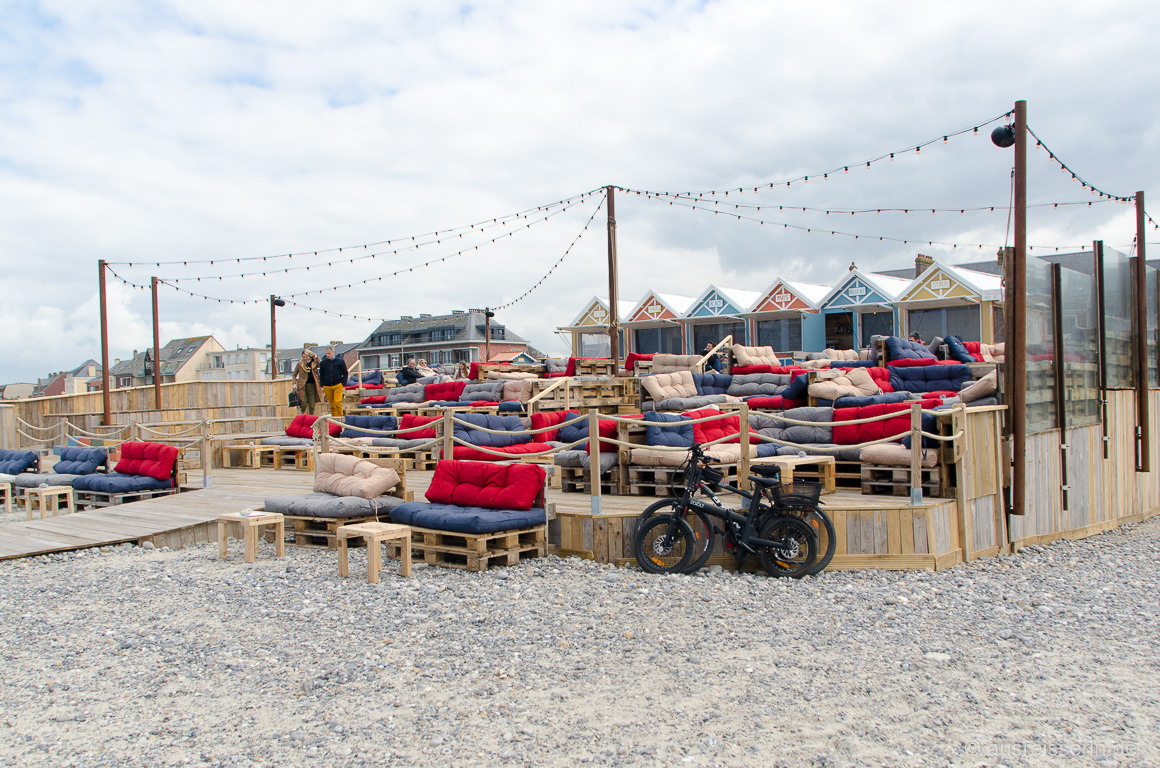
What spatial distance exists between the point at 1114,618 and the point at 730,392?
915 cm

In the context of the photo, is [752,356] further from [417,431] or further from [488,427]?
[417,431]

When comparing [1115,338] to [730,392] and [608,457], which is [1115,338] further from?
[608,457]

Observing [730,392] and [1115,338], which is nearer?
[1115,338]

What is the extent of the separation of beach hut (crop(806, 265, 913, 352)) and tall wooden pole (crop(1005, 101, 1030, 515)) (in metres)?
20.0

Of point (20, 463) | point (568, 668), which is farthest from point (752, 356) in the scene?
point (568, 668)

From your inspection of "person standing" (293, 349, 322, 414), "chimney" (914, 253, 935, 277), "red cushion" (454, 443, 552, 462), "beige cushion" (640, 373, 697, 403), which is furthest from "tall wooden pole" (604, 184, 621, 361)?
"chimney" (914, 253, 935, 277)

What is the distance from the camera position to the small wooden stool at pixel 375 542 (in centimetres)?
705

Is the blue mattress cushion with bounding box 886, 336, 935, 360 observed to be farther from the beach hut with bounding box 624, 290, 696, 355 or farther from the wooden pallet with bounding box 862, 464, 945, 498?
the beach hut with bounding box 624, 290, 696, 355

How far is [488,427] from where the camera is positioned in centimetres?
1200

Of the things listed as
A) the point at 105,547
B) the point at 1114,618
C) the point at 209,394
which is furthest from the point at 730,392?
the point at 209,394

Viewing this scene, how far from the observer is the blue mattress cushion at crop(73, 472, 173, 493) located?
37.4ft

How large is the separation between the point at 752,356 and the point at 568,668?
50.4 ft

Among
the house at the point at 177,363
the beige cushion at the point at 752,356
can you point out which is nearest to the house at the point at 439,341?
the house at the point at 177,363

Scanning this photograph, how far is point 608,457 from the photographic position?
9.16m
